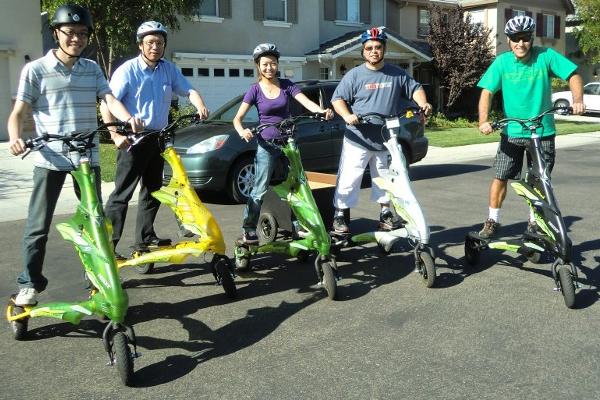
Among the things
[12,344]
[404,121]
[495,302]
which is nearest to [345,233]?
[495,302]

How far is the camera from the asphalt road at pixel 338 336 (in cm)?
338

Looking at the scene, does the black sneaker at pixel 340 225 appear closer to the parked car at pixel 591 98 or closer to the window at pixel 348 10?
the window at pixel 348 10

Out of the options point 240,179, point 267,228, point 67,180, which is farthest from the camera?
point 67,180

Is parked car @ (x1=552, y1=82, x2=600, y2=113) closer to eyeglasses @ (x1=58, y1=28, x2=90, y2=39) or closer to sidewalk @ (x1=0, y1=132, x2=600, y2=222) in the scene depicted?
sidewalk @ (x1=0, y1=132, x2=600, y2=222)

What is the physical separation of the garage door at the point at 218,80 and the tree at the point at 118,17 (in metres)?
3.19

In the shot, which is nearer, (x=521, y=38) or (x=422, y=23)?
(x=521, y=38)

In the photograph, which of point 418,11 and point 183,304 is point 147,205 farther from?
point 418,11

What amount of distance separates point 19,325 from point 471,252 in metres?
3.62

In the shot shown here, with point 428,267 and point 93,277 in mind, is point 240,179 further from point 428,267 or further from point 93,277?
point 93,277

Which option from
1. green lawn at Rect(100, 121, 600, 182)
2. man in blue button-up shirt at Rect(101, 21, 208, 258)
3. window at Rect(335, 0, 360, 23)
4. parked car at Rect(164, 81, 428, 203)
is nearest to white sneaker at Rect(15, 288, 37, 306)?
man in blue button-up shirt at Rect(101, 21, 208, 258)

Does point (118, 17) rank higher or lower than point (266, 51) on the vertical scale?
higher

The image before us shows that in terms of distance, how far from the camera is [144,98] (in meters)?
5.18

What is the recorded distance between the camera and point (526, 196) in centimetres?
483

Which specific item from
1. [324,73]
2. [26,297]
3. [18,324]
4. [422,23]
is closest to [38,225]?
[26,297]
